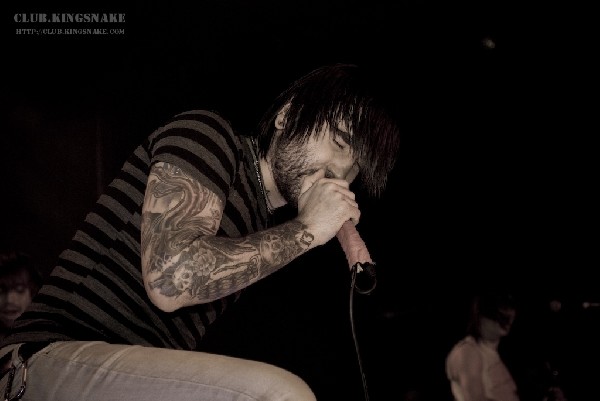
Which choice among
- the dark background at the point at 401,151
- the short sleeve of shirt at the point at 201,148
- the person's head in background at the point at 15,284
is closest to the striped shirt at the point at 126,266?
the short sleeve of shirt at the point at 201,148

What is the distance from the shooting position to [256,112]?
3232 mm

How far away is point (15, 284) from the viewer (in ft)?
9.40

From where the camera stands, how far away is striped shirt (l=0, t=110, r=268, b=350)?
3.67 feet

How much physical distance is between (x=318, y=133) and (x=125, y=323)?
716 mm

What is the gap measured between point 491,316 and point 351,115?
2.40 meters

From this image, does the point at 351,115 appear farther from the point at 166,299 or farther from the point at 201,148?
the point at 166,299

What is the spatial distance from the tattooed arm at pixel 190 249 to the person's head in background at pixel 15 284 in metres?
2.07

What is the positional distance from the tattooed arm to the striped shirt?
46 mm

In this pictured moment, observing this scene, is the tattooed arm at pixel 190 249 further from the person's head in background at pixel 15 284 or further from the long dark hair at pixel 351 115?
the person's head in background at pixel 15 284

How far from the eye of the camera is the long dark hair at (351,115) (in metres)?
1.54

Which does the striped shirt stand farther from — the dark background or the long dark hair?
the dark background

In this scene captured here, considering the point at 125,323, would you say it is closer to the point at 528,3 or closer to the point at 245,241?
the point at 245,241

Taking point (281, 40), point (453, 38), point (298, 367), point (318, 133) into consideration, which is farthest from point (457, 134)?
point (318, 133)

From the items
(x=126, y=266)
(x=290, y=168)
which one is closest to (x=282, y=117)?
(x=290, y=168)
